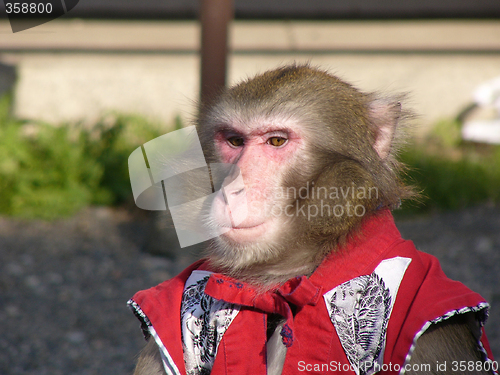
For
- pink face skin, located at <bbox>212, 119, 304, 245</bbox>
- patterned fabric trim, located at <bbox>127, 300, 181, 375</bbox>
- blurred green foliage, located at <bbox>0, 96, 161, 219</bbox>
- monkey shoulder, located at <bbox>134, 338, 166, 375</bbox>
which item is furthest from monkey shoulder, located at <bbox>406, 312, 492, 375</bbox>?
blurred green foliage, located at <bbox>0, 96, 161, 219</bbox>

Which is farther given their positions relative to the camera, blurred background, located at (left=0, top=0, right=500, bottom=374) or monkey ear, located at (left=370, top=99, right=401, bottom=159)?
blurred background, located at (left=0, top=0, right=500, bottom=374)

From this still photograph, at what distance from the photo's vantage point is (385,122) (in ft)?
6.06

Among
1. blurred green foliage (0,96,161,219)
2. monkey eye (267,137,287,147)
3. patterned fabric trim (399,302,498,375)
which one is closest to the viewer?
patterned fabric trim (399,302,498,375)

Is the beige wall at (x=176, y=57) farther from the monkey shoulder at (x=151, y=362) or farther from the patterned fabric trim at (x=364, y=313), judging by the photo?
the patterned fabric trim at (x=364, y=313)

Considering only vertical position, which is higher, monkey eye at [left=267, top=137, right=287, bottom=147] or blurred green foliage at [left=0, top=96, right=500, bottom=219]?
monkey eye at [left=267, top=137, right=287, bottom=147]

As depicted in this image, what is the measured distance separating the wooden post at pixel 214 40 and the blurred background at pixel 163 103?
4.10ft

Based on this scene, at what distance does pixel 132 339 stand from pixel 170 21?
12.4 feet

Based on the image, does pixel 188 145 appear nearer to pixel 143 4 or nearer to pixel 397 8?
pixel 143 4

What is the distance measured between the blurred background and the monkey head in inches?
102

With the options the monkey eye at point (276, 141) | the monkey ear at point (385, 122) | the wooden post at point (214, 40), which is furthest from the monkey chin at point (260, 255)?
the wooden post at point (214, 40)

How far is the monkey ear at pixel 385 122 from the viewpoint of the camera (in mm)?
1838

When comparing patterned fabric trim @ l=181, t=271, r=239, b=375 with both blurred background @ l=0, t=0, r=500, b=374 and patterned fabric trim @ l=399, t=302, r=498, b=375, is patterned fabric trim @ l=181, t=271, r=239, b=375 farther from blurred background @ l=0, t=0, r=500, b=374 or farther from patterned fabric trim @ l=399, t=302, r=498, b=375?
blurred background @ l=0, t=0, r=500, b=374

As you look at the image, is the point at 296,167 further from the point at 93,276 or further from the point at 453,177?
the point at 453,177

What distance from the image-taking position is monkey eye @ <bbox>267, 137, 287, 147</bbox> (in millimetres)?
1745
